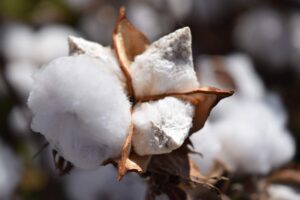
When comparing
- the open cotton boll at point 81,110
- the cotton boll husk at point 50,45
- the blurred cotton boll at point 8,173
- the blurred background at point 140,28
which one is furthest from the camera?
the cotton boll husk at point 50,45

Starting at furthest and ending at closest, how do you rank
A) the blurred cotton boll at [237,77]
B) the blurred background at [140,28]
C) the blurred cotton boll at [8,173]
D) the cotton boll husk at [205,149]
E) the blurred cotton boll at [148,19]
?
1. the blurred cotton boll at [148,19]
2. the blurred background at [140,28]
3. the blurred cotton boll at [8,173]
4. the blurred cotton boll at [237,77]
5. the cotton boll husk at [205,149]

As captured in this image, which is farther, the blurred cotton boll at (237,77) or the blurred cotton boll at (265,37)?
the blurred cotton boll at (265,37)

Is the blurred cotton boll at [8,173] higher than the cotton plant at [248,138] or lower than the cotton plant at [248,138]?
lower

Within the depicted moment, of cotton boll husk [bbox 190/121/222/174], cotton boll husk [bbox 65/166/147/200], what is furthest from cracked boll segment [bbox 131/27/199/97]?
cotton boll husk [bbox 65/166/147/200]

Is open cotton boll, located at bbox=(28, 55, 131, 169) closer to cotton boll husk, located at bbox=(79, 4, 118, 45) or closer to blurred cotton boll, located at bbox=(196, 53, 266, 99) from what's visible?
blurred cotton boll, located at bbox=(196, 53, 266, 99)

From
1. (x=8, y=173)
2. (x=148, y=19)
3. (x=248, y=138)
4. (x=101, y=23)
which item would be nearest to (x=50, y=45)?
(x=101, y=23)

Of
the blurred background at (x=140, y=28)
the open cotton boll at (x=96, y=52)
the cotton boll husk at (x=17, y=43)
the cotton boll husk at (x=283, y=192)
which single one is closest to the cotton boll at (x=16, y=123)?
the blurred background at (x=140, y=28)

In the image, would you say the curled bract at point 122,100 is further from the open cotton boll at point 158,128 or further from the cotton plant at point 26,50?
the cotton plant at point 26,50
